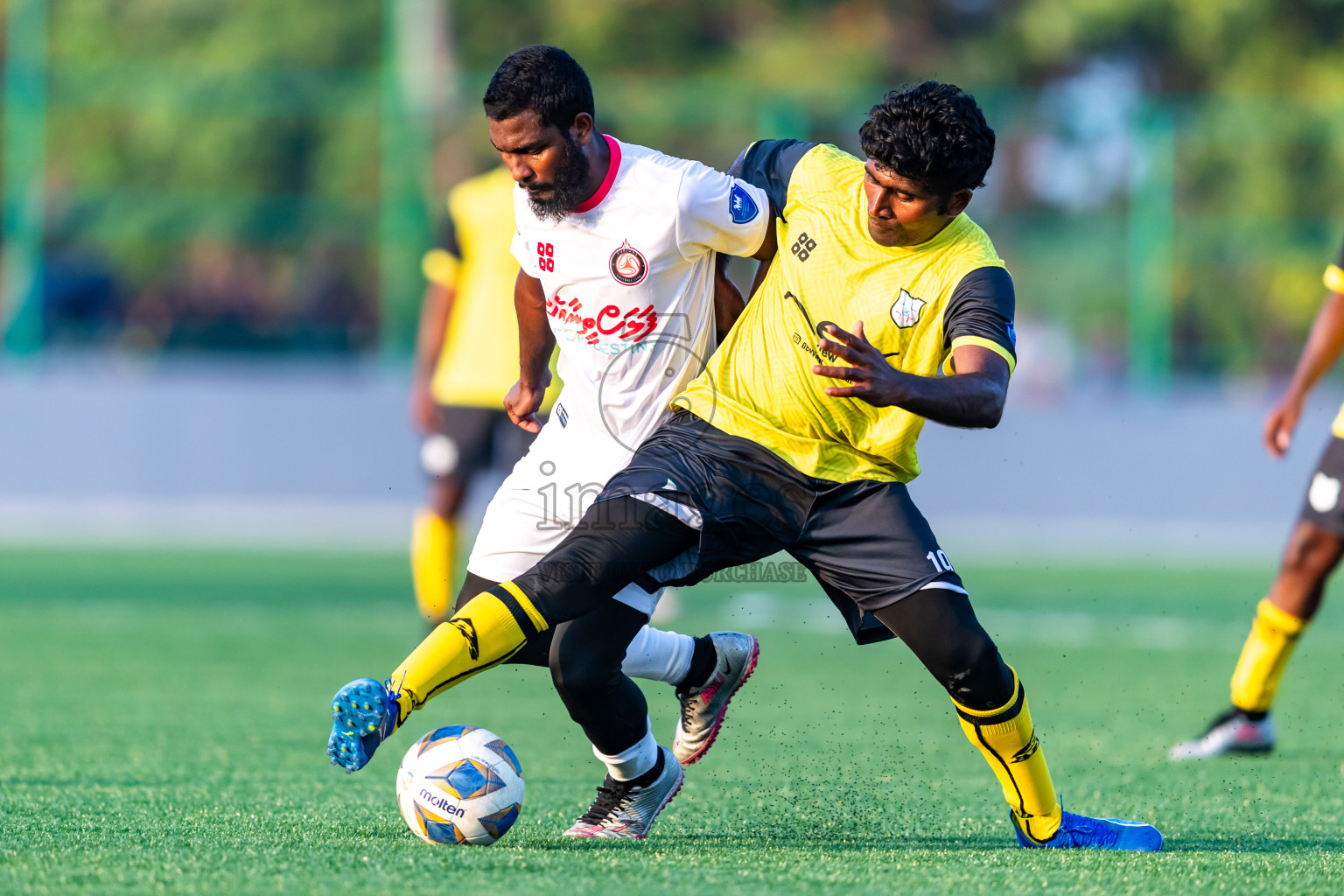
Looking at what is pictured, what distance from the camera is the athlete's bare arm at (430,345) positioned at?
8539 millimetres

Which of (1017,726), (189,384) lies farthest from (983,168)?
(189,384)

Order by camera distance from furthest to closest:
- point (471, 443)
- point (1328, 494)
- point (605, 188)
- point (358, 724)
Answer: point (471, 443) < point (1328, 494) < point (605, 188) < point (358, 724)

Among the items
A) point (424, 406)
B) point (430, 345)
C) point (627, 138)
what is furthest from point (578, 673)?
point (627, 138)

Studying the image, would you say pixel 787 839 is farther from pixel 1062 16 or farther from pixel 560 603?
pixel 1062 16

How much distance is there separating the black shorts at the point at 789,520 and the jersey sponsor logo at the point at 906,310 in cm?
41

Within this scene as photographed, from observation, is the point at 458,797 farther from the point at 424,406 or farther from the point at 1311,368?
the point at 424,406

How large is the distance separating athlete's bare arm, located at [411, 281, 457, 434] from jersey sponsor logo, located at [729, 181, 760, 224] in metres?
4.22

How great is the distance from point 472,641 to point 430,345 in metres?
4.78

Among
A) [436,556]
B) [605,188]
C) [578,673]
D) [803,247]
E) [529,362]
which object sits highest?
[605,188]

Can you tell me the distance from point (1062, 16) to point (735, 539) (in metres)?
22.0

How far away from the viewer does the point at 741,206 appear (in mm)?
4430

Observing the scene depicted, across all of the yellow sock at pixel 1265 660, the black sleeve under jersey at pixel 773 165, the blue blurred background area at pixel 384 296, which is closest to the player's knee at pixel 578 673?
the black sleeve under jersey at pixel 773 165

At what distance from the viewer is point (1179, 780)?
539cm

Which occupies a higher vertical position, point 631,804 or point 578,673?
point 578,673
